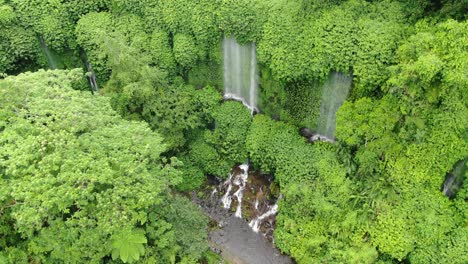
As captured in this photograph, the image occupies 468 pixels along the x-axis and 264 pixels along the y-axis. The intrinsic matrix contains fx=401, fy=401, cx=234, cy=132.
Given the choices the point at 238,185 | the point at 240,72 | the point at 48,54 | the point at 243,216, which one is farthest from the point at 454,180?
the point at 48,54

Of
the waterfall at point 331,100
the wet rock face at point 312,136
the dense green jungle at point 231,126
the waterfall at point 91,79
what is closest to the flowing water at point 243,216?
the dense green jungle at point 231,126

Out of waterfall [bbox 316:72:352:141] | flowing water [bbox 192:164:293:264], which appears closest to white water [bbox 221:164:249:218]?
flowing water [bbox 192:164:293:264]

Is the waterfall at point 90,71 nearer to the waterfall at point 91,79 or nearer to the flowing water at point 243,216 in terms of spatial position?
the waterfall at point 91,79

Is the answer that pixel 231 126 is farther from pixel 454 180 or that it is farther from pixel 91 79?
pixel 454 180

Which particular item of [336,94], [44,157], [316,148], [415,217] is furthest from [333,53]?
[44,157]

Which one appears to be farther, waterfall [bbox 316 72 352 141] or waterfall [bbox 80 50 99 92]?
waterfall [bbox 80 50 99 92]

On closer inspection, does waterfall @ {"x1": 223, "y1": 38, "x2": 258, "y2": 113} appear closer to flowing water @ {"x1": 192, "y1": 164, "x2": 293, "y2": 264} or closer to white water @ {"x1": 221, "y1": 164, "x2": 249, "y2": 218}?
white water @ {"x1": 221, "y1": 164, "x2": 249, "y2": 218}
